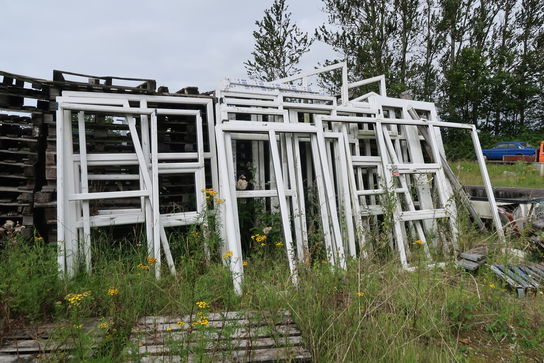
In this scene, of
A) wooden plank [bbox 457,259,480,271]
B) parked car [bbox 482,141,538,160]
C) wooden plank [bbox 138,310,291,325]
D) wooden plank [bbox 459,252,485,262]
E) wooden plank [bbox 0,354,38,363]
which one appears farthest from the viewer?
parked car [bbox 482,141,538,160]

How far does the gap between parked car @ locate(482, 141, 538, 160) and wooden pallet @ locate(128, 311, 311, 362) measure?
1715 cm

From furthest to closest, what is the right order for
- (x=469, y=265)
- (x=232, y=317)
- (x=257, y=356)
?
(x=469, y=265)
(x=232, y=317)
(x=257, y=356)

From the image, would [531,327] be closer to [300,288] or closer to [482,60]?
[300,288]

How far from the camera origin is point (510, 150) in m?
15.8

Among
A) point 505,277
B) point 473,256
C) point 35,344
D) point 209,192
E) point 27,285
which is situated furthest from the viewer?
point 473,256

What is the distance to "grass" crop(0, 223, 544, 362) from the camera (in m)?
2.18

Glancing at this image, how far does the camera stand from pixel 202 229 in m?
3.34

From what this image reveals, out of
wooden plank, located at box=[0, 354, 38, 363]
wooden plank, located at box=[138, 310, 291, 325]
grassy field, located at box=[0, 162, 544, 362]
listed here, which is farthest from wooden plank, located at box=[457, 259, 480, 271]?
wooden plank, located at box=[0, 354, 38, 363]

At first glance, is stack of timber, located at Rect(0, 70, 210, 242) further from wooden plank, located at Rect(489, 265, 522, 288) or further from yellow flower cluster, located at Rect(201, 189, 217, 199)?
wooden plank, located at Rect(489, 265, 522, 288)

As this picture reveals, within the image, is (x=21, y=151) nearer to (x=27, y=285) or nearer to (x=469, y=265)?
(x=27, y=285)

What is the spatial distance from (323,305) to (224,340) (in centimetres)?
75

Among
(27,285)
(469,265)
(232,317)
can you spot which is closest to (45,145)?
(27,285)

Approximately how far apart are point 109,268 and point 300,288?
1.73 m

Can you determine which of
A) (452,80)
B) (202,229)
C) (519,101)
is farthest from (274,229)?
(519,101)
